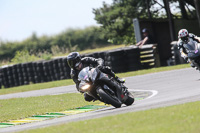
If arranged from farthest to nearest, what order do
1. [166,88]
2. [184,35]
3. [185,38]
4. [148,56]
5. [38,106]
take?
[148,56] < [185,38] < [184,35] < [38,106] < [166,88]

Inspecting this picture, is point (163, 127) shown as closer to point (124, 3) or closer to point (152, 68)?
point (152, 68)

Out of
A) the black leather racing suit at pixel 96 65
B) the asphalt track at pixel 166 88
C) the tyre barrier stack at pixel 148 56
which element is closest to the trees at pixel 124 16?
the tyre barrier stack at pixel 148 56

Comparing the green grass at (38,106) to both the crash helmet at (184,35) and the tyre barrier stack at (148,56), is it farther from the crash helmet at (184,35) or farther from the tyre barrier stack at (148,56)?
the tyre barrier stack at (148,56)

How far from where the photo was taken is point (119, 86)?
10.7 m

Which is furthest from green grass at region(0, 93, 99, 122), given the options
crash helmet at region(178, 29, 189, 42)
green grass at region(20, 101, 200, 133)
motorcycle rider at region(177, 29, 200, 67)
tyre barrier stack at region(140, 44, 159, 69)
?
tyre barrier stack at region(140, 44, 159, 69)

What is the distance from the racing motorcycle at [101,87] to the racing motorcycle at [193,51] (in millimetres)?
4491

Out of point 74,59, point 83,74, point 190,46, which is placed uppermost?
point 74,59

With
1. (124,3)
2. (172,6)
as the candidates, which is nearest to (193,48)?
(172,6)

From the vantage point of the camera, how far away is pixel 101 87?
10539 millimetres

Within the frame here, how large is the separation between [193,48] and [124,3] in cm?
2539

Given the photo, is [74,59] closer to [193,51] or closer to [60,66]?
[193,51]

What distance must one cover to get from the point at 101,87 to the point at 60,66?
46.2 feet

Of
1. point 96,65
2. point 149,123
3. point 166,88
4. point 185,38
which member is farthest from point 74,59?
point 185,38

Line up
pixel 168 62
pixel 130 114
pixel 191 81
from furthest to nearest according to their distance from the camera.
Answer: pixel 168 62 → pixel 191 81 → pixel 130 114
